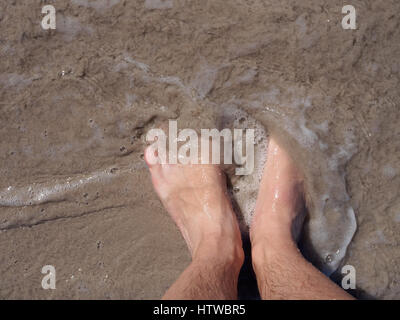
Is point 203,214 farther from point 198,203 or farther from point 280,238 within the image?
point 280,238

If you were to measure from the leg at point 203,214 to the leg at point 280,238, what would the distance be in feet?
0.44

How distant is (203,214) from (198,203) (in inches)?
2.8

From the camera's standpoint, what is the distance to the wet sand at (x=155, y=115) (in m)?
2.03

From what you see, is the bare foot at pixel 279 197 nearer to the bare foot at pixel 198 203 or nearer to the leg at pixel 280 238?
the leg at pixel 280 238

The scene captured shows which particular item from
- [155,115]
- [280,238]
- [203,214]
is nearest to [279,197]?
[280,238]

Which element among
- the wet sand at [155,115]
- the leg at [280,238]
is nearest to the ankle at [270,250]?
the leg at [280,238]

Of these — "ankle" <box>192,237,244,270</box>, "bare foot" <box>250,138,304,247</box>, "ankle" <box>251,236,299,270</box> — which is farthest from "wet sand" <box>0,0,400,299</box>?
"ankle" <box>251,236,299,270</box>

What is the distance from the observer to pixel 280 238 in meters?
2.03

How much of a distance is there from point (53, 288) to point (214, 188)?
99 cm

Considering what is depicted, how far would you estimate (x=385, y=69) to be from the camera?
2029 millimetres

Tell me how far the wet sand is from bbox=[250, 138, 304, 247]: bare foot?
0.26 ft

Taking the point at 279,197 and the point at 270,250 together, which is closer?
the point at 270,250

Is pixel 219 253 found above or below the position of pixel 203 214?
below

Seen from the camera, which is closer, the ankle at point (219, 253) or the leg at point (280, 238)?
the leg at point (280, 238)
